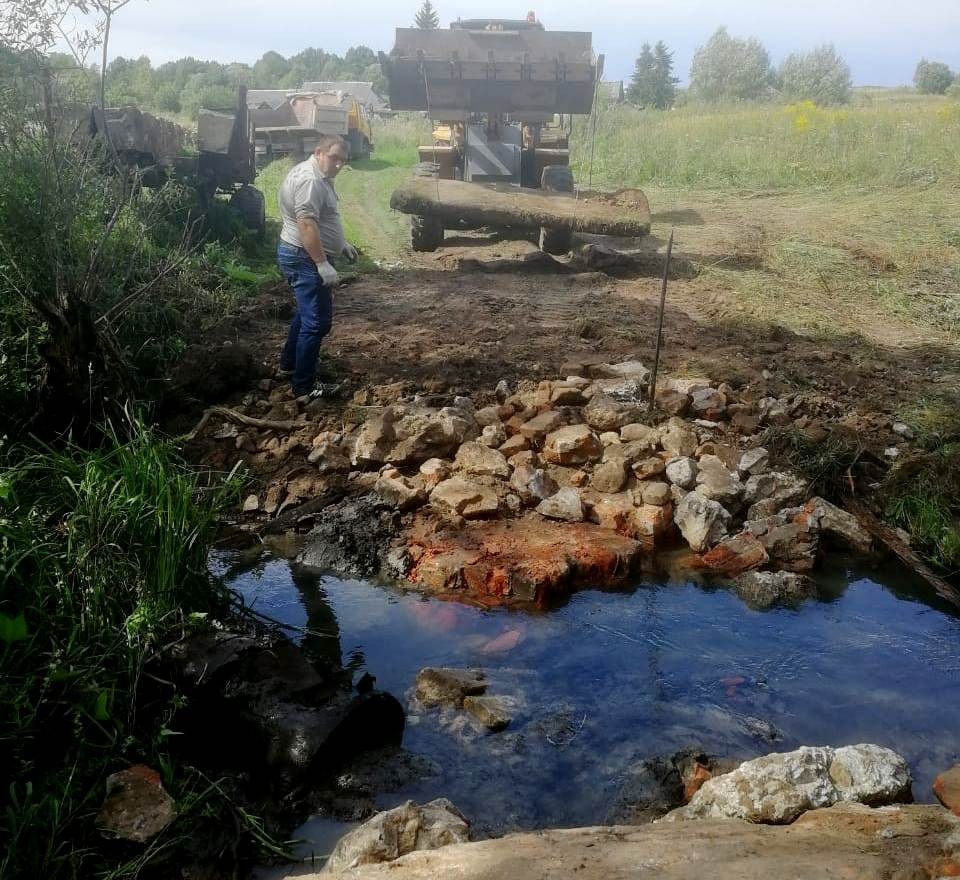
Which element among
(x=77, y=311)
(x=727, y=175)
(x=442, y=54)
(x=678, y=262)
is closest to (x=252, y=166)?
(x=442, y=54)

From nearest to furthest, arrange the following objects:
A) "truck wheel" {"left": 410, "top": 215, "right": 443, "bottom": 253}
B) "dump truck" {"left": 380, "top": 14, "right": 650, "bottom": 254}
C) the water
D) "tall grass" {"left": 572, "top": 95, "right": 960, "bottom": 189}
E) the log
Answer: the water
the log
"truck wheel" {"left": 410, "top": 215, "right": 443, "bottom": 253}
"dump truck" {"left": 380, "top": 14, "right": 650, "bottom": 254}
"tall grass" {"left": 572, "top": 95, "right": 960, "bottom": 189}

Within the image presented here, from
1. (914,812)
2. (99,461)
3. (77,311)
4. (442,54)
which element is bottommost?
(914,812)

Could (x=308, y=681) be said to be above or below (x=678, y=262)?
below

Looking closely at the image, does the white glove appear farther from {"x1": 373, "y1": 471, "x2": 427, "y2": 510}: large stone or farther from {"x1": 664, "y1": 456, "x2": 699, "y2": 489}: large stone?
{"x1": 664, "y1": 456, "x2": 699, "y2": 489}: large stone

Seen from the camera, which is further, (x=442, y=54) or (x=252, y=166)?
(x=442, y=54)

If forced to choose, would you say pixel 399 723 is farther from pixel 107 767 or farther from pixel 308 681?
pixel 107 767

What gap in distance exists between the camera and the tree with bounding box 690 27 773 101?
5977 cm

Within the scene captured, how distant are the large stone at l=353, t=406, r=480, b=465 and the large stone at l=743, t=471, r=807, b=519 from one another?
1.76m

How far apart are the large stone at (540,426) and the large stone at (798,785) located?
3.06 meters

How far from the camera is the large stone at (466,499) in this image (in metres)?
5.30

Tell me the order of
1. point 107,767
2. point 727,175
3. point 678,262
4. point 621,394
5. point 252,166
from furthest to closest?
1. point 727,175
2. point 252,166
3. point 678,262
4. point 621,394
5. point 107,767

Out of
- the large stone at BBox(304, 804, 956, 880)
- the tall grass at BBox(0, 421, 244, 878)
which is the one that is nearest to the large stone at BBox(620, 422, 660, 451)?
the tall grass at BBox(0, 421, 244, 878)

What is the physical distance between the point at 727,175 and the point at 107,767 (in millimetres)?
16143

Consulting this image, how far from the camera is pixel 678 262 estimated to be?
10961mm
